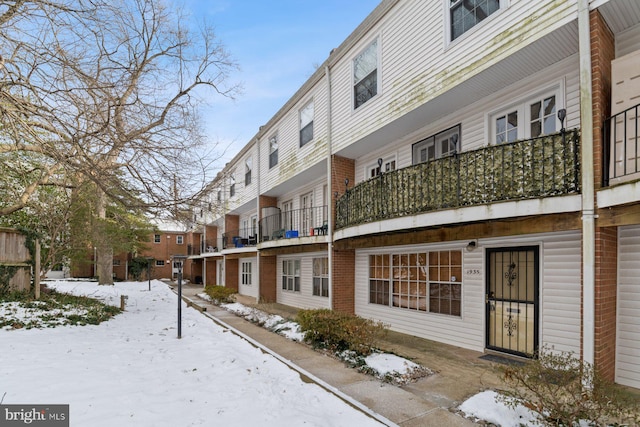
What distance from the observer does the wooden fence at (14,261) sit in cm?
1191

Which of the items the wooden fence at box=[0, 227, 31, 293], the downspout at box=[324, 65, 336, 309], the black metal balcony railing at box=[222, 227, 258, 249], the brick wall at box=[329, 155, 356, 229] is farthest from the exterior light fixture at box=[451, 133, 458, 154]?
the wooden fence at box=[0, 227, 31, 293]

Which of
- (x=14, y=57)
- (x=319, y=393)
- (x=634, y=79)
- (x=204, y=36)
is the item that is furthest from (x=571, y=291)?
(x=14, y=57)

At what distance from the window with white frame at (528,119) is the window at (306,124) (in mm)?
7265

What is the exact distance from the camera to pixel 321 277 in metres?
14.1

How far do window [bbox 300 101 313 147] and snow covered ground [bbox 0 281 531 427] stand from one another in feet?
27.0

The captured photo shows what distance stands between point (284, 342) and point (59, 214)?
12430 mm

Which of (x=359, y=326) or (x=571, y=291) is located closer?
(x=571, y=291)

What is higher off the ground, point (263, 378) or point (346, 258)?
point (346, 258)

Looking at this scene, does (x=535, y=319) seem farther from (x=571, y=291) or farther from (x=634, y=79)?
(x=634, y=79)

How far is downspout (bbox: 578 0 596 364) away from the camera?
15.7ft

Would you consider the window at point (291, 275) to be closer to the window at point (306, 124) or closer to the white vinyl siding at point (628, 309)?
the window at point (306, 124)

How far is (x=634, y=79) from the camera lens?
192 inches

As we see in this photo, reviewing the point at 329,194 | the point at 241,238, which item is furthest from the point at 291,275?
the point at 329,194

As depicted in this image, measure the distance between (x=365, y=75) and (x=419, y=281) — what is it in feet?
20.7
